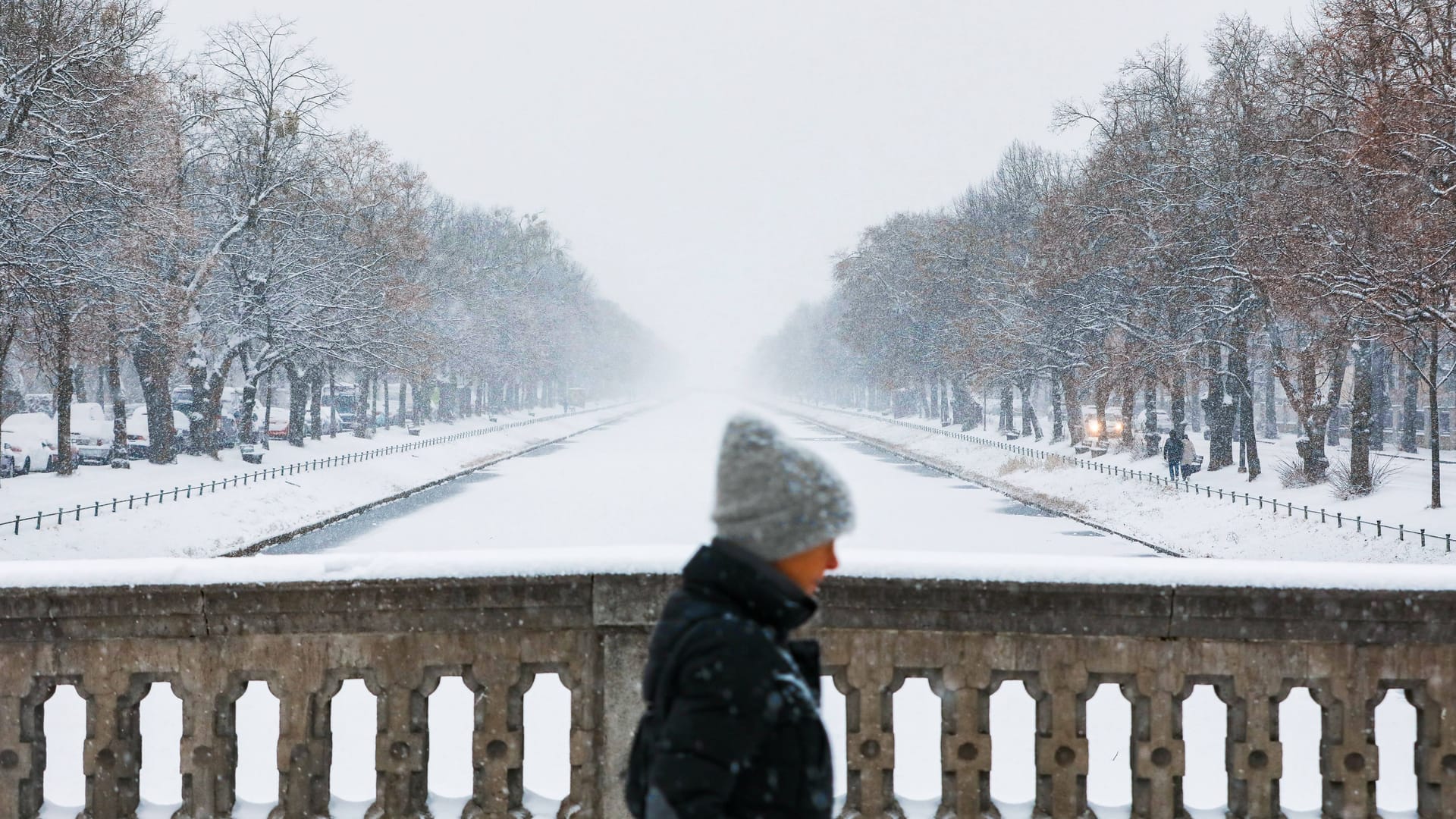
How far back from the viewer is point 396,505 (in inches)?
1417

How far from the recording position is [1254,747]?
4.69 metres

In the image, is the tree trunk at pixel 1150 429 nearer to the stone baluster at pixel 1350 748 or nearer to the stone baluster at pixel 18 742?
the stone baluster at pixel 1350 748

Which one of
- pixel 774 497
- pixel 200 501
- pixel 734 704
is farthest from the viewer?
pixel 200 501

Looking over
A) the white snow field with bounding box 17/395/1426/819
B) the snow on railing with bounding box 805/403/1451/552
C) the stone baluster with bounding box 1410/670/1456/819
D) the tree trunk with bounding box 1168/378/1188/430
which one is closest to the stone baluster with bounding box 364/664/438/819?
the white snow field with bounding box 17/395/1426/819

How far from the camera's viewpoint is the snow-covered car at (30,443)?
34156 mm

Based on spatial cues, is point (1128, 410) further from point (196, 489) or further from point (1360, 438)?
point (196, 489)

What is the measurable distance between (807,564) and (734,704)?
0.36m

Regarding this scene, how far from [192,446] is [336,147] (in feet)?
43.5

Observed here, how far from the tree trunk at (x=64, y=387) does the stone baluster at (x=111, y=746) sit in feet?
78.7

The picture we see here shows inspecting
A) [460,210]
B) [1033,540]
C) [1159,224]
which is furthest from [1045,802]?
[460,210]

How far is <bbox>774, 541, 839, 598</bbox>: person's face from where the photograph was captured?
2707 millimetres

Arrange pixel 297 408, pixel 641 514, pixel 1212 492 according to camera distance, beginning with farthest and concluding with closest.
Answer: pixel 297 408 < pixel 1212 492 < pixel 641 514

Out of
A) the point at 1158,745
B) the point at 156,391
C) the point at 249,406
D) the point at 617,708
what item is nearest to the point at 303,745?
the point at 617,708

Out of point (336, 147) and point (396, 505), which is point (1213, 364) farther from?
point (336, 147)
